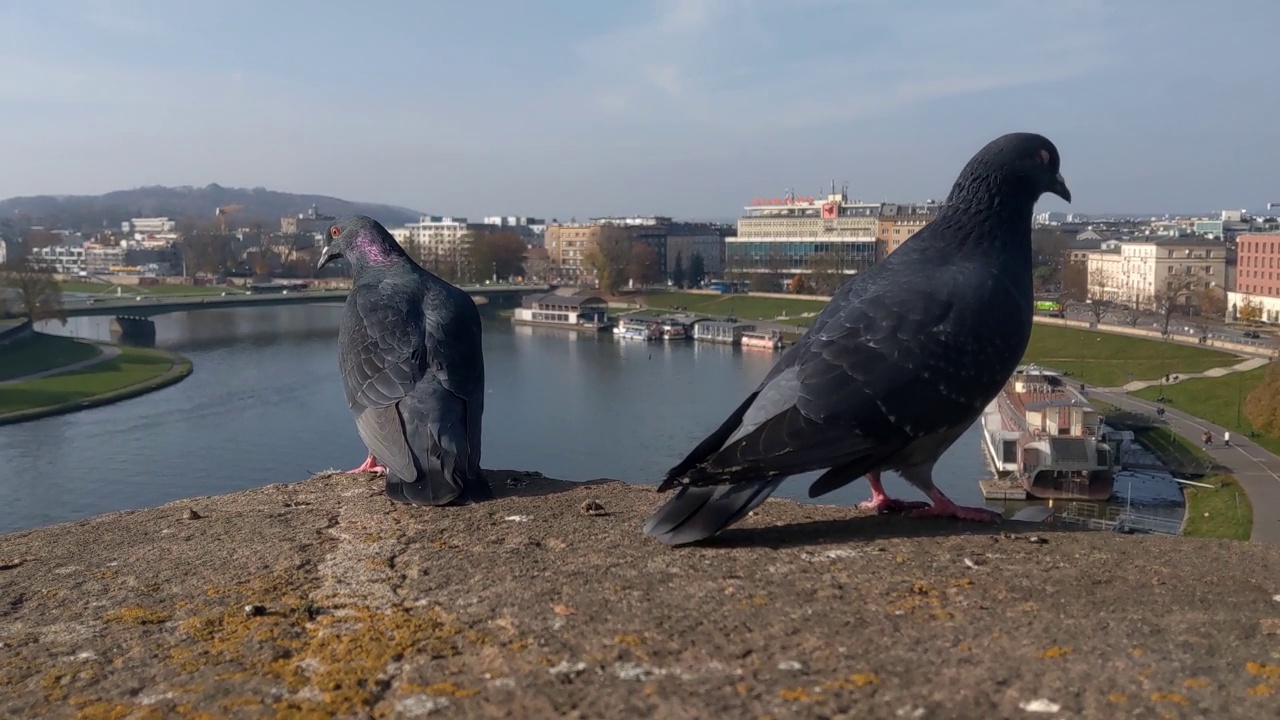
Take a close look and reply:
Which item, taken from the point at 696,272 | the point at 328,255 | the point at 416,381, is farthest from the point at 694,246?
the point at 416,381

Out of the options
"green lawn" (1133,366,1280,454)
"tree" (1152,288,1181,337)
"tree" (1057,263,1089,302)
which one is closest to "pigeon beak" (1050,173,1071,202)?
"green lawn" (1133,366,1280,454)

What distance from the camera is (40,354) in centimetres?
4509

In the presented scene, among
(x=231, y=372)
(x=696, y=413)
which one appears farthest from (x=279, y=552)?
(x=231, y=372)

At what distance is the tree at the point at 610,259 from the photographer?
278 ft

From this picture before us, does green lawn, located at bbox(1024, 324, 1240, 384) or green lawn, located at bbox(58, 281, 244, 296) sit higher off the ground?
green lawn, located at bbox(58, 281, 244, 296)

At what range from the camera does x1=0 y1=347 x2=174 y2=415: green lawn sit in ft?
116

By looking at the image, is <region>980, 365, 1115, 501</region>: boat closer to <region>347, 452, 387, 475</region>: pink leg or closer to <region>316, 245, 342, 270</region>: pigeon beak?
<region>316, 245, 342, 270</region>: pigeon beak

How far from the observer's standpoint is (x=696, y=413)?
33719 mm

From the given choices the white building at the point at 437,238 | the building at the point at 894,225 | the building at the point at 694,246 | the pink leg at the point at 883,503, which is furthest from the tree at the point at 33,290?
the building at the point at 694,246

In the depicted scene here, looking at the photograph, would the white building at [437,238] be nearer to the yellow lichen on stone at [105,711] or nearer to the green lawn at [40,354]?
the green lawn at [40,354]

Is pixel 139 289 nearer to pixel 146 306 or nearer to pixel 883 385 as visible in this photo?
Result: pixel 146 306

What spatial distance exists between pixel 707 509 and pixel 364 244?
3.76 metres

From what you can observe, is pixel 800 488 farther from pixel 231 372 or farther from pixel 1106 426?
pixel 231 372

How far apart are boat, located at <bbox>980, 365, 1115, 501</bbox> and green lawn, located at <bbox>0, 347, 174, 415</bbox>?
29439 millimetres
